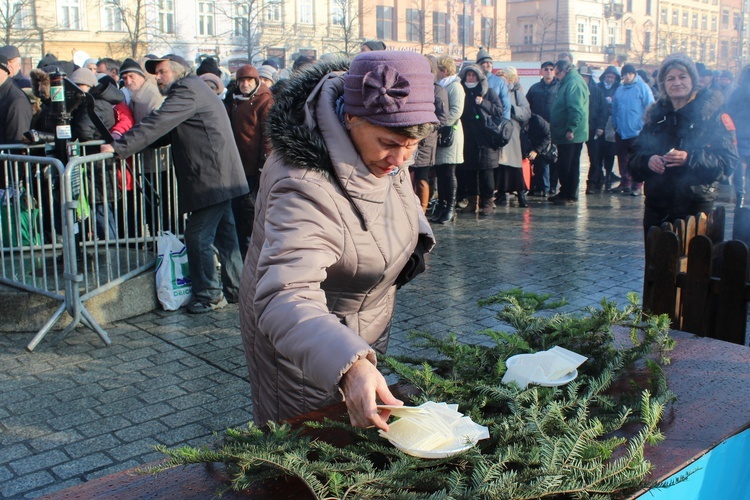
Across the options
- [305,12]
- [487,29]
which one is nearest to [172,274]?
[305,12]

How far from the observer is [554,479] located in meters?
1.70

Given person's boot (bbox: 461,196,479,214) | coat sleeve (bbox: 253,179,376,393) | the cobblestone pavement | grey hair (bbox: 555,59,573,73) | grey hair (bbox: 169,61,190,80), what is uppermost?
grey hair (bbox: 555,59,573,73)

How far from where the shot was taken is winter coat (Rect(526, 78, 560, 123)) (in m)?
12.8

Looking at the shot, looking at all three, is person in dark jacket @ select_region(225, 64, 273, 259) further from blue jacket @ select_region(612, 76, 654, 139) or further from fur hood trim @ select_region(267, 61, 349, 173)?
blue jacket @ select_region(612, 76, 654, 139)

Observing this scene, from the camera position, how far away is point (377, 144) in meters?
2.24

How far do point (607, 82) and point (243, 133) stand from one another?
9.73 meters

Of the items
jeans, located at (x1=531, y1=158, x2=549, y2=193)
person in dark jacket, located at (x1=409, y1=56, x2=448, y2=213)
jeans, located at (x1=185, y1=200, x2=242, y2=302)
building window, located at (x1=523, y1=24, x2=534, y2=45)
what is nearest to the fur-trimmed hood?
jeans, located at (x1=185, y1=200, x2=242, y2=302)

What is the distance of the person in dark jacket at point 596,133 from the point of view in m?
13.5

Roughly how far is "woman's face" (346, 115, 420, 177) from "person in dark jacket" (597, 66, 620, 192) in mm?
12121

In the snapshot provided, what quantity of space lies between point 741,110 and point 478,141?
3345 mm

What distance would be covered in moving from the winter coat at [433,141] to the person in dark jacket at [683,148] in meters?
4.22

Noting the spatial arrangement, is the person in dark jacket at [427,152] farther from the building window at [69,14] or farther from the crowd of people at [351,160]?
the building window at [69,14]

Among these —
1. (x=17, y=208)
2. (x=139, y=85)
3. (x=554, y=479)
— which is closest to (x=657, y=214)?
(x=554, y=479)

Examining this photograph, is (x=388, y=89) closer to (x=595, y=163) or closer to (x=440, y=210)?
(x=440, y=210)
